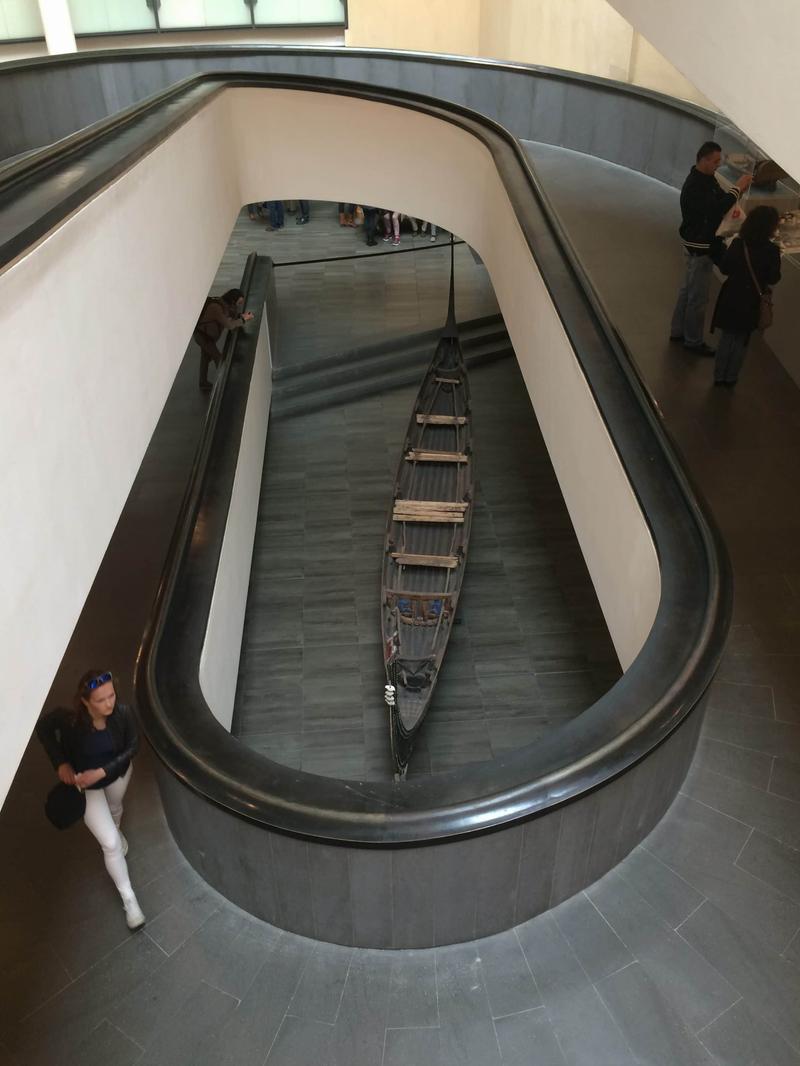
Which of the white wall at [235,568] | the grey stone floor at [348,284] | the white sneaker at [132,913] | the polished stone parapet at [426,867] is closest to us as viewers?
the polished stone parapet at [426,867]

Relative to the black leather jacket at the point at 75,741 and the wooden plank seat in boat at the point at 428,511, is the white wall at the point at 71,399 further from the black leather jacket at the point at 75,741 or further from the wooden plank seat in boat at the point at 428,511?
the wooden plank seat in boat at the point at 428,511

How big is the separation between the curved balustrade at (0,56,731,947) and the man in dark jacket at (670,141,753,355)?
342 cm

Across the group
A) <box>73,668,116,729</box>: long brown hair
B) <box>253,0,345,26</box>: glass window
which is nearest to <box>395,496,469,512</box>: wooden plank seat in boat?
<box>73,668,116,729</box>: long brown hair

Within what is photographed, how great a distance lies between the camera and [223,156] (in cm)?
913

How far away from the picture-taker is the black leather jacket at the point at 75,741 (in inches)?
159

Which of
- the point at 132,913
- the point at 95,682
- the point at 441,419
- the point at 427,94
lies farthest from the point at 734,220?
the point at 132,913

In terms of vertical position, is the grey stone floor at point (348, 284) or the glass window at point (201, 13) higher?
the glass window at point (201, 13)

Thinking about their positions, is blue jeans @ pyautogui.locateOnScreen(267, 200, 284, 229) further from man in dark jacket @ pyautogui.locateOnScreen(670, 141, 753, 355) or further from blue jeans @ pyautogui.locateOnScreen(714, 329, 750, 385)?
blue jeans @ pyautogui.locateOnScreen(714, 329, 750, 385)

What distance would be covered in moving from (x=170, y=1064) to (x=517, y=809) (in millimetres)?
1844

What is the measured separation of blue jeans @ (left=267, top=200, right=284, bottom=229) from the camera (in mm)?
17875

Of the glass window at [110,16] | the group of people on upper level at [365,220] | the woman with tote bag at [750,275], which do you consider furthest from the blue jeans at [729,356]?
the glass window at [110,16]

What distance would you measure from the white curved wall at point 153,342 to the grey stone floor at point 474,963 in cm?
111

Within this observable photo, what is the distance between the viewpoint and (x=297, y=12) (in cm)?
1745

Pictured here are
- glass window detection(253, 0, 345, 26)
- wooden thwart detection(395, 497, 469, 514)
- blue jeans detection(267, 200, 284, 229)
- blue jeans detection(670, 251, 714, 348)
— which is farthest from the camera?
Answer: blue jeans detection(267, 200, 284, 229)
